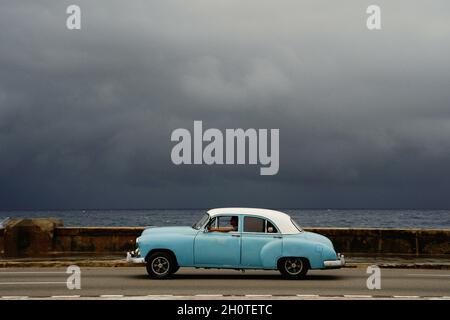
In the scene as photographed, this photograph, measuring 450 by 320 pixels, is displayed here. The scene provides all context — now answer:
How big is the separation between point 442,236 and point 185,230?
10.5m

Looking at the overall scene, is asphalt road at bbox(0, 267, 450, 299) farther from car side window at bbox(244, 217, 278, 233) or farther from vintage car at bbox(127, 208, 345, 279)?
car side window at bbox(244, 217, 278, 233)

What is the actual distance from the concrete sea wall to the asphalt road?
161 inches

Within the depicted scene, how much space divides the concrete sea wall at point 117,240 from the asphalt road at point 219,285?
4.08 m

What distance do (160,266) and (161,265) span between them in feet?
0.11

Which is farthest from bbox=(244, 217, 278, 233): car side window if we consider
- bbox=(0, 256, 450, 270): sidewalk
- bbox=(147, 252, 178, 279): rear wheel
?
bbox=(0, 256, 450, 270): sidewalk

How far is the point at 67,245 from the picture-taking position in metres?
22.1

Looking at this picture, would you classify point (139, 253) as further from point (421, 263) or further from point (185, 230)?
point (421, 263)

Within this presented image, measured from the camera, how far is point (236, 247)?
47.0ft

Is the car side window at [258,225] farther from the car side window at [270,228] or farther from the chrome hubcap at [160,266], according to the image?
the chrome hubcap at [160,266]

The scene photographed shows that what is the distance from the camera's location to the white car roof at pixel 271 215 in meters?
14.6


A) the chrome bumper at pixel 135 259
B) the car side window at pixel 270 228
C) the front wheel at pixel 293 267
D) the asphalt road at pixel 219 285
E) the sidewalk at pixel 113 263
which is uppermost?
the car side window at pixel 270 228

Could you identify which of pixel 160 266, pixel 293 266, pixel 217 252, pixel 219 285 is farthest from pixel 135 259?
pixel 293 266

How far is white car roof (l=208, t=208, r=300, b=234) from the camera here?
1456cm

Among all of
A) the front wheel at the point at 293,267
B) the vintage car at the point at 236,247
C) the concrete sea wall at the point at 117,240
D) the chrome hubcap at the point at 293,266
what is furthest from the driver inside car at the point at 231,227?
the concrete sea wall at the point at 117,240
